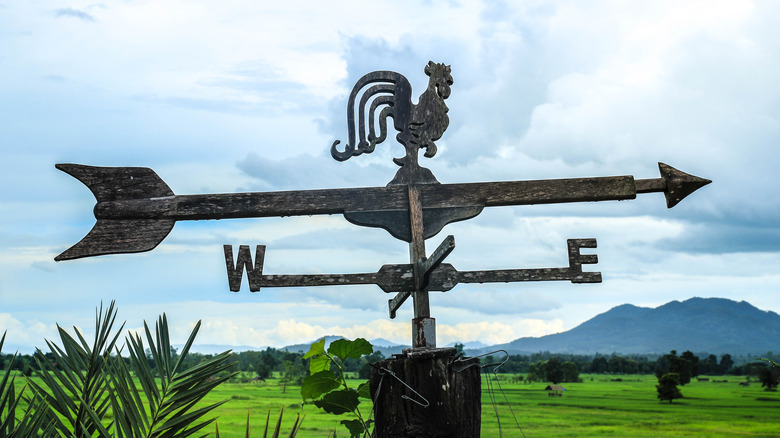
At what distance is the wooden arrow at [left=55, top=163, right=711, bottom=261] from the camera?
11.6 feet

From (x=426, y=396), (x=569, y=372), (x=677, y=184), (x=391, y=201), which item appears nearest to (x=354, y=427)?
(x=426, y=396)

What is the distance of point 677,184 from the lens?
3701 mm

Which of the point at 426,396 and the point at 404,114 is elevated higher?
the point at 404,114

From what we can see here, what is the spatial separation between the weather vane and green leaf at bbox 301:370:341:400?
3.69 ft

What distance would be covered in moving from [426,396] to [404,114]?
Answer: 7.51 feet

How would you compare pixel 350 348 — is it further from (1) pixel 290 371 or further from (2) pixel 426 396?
(1) pixel 290 371

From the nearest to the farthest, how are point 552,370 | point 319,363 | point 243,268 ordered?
point 319,363 < point 243,268 < point 552,370

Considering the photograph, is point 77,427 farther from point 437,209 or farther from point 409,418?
point 437,209

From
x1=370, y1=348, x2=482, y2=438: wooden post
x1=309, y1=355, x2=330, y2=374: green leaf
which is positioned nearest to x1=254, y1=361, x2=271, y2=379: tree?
x1=309, y1=355, x2=330, y2=374: green leaf

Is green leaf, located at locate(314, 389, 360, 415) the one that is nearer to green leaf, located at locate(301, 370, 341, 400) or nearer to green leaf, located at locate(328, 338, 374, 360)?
green leaf, located at locate(301, 370, 341, 400)

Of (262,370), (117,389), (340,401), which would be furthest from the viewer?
(262,370)

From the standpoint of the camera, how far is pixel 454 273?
3352 mm

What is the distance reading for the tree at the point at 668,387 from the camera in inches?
549

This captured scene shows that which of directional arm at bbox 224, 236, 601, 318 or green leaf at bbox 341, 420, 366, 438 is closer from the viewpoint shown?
green leaf at bbox 341, 420, 366, 438
